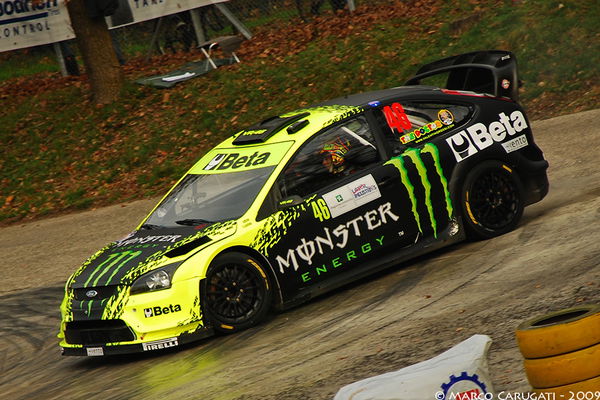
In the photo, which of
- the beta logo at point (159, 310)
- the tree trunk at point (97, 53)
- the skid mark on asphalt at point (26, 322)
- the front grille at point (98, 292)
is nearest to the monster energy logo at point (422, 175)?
the beta logo at point (159, 310)

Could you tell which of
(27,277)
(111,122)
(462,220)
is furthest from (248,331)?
(111,122)

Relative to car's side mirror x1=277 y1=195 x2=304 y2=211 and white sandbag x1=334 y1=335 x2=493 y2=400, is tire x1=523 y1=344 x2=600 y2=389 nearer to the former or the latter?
white sandbag x1=334 y1=335 x2=493 y2=400

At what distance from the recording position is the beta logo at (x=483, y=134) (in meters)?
9.25

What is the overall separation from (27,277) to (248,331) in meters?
5.08

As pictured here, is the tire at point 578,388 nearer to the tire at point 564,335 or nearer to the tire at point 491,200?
the tire at point 564,335

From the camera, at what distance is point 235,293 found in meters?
8.02

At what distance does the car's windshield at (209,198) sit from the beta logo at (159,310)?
3.16 feet

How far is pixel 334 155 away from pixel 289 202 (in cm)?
74

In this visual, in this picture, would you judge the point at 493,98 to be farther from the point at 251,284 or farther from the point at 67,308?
the point at 67,308

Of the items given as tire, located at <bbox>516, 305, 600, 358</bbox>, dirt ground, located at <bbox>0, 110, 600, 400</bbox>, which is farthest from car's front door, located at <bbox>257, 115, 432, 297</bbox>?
tire, located at <bbox>516, 305, 600, 358</bbox>

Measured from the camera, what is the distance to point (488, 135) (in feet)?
31.1

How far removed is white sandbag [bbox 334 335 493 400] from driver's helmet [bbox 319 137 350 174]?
4.48 meters

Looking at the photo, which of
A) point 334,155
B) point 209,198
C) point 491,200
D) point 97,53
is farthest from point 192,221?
point 97,53

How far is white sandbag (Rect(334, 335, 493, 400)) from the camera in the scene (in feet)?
13.8
